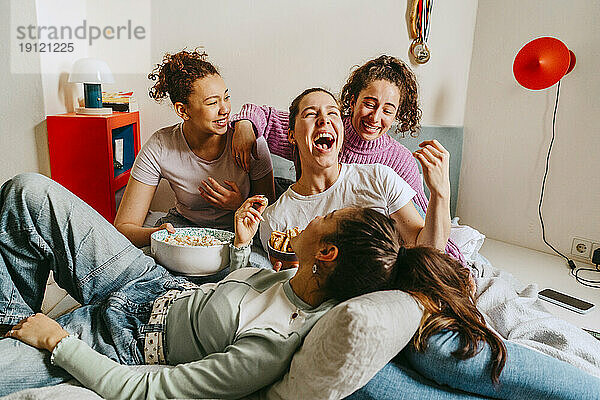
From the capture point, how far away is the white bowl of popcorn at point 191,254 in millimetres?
1421

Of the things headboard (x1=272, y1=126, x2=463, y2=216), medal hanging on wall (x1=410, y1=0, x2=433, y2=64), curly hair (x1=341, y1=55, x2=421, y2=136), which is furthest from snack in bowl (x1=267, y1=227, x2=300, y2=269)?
medal hanging on wall (x1=410, y1=0, x2=433, y2=64)

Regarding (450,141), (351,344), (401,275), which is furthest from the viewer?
(450,141)

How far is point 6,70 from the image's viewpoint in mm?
1849

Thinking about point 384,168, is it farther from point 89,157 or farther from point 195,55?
point 89,157

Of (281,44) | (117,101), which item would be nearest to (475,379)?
(117,101)

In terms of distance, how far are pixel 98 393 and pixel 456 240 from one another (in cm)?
151

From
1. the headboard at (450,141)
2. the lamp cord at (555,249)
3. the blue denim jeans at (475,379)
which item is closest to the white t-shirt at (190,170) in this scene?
the headboard at (450,141)

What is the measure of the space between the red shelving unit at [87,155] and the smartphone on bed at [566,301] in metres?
1.78

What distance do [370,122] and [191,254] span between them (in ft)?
2.65

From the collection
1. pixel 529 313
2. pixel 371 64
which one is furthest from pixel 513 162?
pixel 529 313

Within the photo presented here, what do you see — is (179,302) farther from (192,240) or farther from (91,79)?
(91,79)

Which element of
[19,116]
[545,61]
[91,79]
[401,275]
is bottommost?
[401,275]

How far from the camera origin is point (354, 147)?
1910mm

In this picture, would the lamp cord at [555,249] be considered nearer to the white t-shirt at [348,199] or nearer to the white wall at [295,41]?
the white wall at [295,41]
